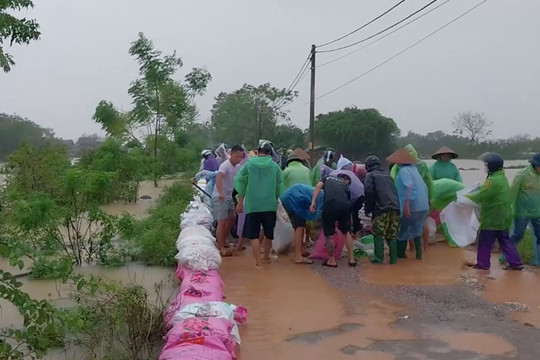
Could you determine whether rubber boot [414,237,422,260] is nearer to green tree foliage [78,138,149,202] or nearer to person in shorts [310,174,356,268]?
person in shorts [310,174,356,268]

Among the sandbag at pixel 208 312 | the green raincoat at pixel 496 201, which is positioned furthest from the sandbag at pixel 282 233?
the sandbag at pixel 208 312

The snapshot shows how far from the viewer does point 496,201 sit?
288 inches

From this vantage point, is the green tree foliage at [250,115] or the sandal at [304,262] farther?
the green tree foliage at [250,115]

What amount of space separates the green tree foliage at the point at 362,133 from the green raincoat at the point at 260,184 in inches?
938

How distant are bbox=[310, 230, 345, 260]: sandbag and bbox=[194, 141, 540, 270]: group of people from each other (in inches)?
3.0

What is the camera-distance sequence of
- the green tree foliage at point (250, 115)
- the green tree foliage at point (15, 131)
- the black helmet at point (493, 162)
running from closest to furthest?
the black helmet at point (493, 162)
the green tree foliage at point (15, 131)
the green tree foliage at point (250, 115)

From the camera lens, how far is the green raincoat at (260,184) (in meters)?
7.48

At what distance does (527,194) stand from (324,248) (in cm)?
268

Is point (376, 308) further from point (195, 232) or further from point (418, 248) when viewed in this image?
point (418, 248)

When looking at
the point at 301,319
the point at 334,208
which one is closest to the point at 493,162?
the point at 334,208

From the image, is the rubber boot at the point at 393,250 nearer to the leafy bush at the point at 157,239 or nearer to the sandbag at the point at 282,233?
the sandbag at the point at 282,233

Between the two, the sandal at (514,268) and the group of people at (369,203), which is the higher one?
the group of people at (369,203)

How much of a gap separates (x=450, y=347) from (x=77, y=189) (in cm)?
487

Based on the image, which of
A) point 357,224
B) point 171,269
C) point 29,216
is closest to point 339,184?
point 357,224
